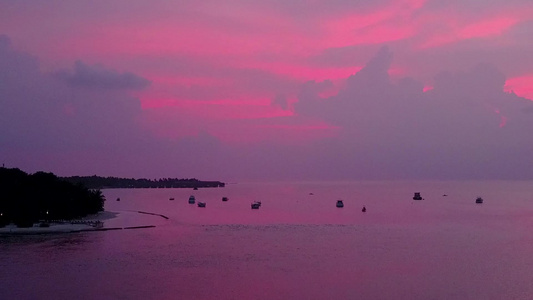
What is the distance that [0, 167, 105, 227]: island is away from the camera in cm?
8106

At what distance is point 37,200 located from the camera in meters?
86.5

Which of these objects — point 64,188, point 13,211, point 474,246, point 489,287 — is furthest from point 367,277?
point 64,188

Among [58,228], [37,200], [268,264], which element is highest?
[37,200]

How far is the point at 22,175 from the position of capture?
321ft

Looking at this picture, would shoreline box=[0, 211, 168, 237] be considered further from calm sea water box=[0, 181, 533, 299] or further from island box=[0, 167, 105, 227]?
calm sea water box=[0, 181, 533, 299]

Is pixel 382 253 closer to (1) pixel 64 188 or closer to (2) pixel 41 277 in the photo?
(2) pixel 41 277

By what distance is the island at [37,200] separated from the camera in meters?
81.1

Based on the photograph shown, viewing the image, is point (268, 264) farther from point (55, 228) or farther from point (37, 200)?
point (37, 200)

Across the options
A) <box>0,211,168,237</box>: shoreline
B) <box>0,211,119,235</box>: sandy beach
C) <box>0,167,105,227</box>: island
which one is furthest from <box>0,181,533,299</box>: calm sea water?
<box>0,167,105,227</box>: island

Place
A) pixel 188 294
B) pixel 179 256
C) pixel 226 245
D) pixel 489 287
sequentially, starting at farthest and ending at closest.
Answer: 1. pixel 226 245
2. pixel 179 256
3. pixel 489 287
4. pixel 188 294

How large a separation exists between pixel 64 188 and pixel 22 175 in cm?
782

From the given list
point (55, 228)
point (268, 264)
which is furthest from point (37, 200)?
point (268, 264)

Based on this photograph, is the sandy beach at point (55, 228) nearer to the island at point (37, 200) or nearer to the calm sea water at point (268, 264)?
the island at point (37, 200)

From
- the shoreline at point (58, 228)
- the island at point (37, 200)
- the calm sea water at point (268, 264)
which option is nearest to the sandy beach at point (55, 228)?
the shoreline at point (58, 228)
